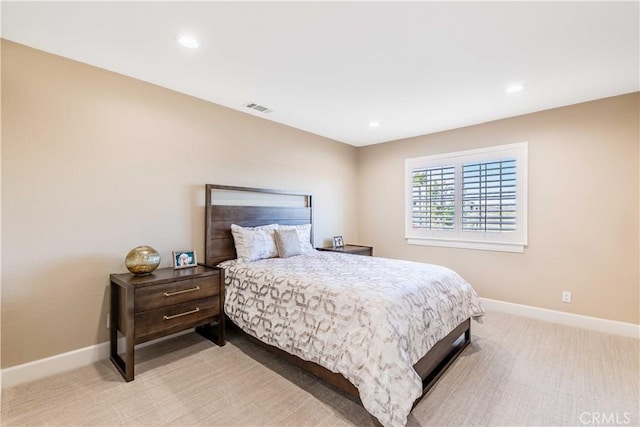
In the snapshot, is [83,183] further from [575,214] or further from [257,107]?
[575,214]

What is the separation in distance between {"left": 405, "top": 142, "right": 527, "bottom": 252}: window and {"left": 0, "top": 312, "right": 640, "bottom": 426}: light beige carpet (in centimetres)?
148

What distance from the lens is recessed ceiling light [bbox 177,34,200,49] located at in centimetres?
207

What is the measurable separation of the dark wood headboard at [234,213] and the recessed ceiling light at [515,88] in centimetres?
270

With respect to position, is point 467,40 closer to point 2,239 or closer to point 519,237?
point 519,237

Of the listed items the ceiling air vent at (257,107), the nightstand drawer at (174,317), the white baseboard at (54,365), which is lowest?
the white baseboard at (54,365)

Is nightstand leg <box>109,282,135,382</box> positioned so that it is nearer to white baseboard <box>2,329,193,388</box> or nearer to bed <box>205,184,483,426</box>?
white baseboard <box>2,329,193,388</box>

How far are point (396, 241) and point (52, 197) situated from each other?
4.22m

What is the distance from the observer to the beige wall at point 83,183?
85.2 inches

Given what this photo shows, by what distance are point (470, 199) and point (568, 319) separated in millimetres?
1727

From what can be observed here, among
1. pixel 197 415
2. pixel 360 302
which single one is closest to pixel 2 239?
pixel 197 415

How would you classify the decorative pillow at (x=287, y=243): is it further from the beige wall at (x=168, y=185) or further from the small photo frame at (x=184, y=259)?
the small photo frame at (x=184, y=259)
